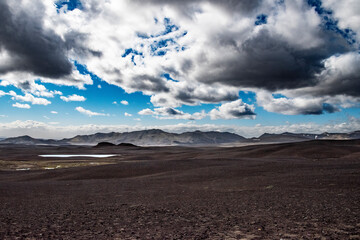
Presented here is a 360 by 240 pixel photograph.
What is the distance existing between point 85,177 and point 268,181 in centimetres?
2014

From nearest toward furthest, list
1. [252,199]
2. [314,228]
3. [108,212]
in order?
[314,228], [108,212], [252,199]

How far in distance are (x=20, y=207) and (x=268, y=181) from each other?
1528cm

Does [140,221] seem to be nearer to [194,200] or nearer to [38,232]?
[38,232]

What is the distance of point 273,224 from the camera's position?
28.4 feet

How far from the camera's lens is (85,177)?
2991cm

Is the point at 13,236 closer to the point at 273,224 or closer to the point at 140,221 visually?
the point at 140,221

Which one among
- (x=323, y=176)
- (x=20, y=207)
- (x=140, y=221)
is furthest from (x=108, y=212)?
(x=323, y=176)

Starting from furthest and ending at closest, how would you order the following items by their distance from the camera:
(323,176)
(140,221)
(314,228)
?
(323,176)
(140,221)
(314,228)

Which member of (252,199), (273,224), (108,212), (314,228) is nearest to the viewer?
(314,228)

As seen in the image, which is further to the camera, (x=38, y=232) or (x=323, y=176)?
(x=323, y=176)

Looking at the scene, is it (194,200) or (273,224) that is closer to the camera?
(273,224)

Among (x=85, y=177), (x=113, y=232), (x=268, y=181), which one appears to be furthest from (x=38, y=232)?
(x=85, y=177)

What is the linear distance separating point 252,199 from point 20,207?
11.7m

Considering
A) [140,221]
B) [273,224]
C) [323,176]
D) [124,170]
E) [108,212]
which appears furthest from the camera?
[124,170]
